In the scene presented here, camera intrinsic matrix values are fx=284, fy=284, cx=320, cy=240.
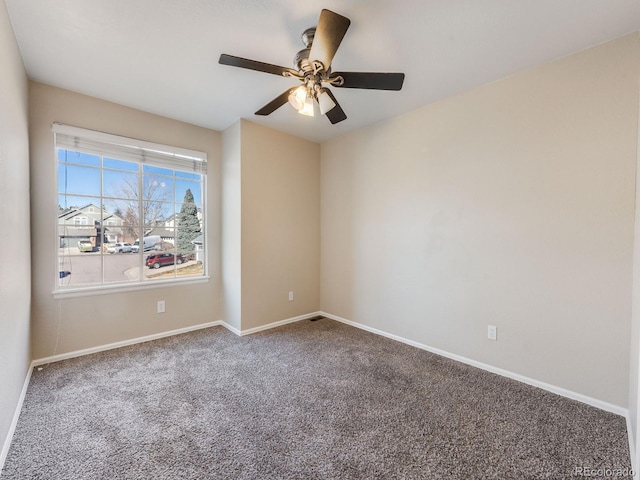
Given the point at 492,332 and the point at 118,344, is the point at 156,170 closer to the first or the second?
the point at 118,344

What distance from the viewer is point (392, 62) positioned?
7.20ft

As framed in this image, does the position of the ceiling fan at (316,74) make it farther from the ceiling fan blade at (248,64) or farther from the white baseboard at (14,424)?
the white baseboard at (14,424)

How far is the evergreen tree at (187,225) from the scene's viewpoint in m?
3.46

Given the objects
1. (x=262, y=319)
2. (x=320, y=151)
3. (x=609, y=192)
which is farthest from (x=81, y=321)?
(x=609, y=192)

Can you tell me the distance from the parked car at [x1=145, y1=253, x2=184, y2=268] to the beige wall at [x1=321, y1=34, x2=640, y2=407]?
234 centimetres

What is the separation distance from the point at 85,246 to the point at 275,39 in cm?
264

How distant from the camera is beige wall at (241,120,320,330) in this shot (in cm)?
340

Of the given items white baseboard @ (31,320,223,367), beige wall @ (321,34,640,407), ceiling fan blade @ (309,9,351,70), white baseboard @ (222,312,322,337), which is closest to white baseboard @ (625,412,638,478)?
beige wall @ (321,34,640,407)

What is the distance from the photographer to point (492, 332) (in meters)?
2.46

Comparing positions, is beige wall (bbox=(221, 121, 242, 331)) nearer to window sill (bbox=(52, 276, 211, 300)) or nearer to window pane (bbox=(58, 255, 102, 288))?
window sill (bbox=(52, 276, 211, 300))

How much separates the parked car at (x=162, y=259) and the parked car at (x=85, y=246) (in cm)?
52

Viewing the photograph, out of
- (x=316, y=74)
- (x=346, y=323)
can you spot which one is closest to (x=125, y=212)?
(x=316, y=74)

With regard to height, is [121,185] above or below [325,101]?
below

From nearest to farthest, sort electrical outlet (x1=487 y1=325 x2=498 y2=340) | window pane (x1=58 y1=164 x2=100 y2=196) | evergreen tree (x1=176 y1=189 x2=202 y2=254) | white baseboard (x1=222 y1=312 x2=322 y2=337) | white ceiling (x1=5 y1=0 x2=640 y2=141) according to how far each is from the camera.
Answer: white ceiling (x1=5 y1=0 x2=640 y2=141) < electrical outlet (x1=487 y1=325 x2=498 y2=340) < window pane (x1=58 y1=164 x2=100 y2=196) < white baseboard (x1=222 y1=312 x2=322 y2=337) < evergreen tree (x1=176 y1=189 x2=202 y2=254)
